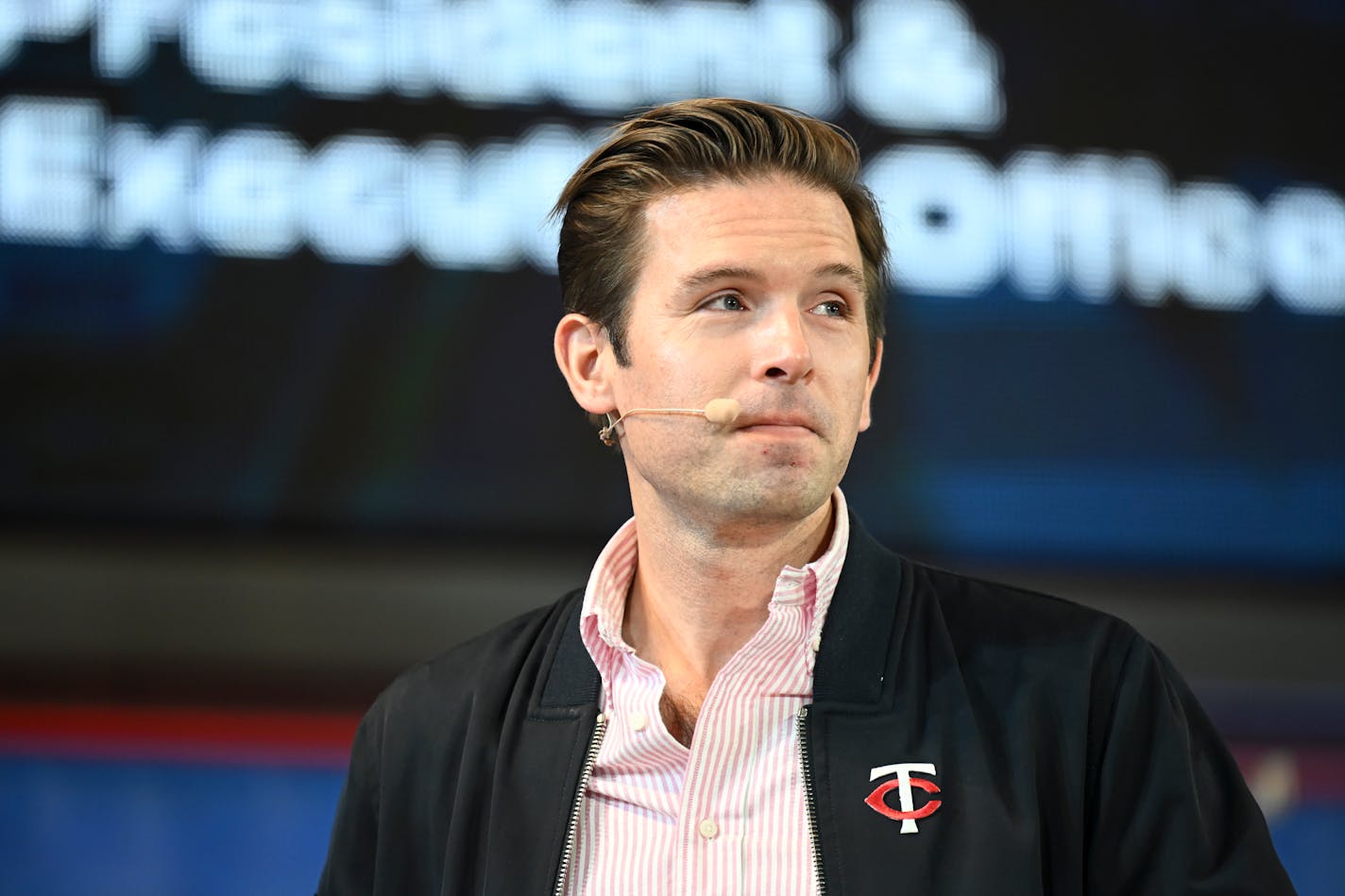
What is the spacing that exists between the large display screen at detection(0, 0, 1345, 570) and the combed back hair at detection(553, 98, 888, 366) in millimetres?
1220

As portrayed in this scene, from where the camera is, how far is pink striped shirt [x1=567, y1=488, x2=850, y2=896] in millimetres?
1500

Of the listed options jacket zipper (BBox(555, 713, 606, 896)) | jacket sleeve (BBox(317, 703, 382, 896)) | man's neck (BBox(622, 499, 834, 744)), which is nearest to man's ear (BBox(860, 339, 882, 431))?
man's neck (BBox(622, 499, 834, 744))

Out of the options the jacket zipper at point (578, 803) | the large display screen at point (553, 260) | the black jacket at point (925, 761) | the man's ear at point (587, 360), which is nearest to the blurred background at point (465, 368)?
the large display screen at point (553, 260)

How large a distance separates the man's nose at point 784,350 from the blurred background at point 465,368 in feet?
4.89

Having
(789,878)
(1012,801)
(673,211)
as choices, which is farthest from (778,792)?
(673,211)

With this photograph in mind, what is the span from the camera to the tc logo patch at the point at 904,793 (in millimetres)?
1469

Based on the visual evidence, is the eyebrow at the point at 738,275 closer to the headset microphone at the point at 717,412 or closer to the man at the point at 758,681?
the man at the point at 758,681

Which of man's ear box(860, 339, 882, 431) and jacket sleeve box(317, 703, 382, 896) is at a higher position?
man's ear box(860, 339, 882, 431)

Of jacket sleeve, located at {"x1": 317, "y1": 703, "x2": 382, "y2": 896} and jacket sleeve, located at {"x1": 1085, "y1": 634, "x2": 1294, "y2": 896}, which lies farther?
jacket sleeve, located at {"x1": 317, "y1": 703, "x2": 382, "y2": 896}

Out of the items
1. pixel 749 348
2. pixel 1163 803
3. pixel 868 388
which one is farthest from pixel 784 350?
pixel 1163 803

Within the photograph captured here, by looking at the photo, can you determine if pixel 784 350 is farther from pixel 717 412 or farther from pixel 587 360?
pixel 587 360

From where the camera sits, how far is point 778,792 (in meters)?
1.53

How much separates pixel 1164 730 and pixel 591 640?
0.67 meters

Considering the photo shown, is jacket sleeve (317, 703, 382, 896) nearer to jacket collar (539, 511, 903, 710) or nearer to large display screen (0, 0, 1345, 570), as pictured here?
jacket collar (539, 511, 903, 710)
